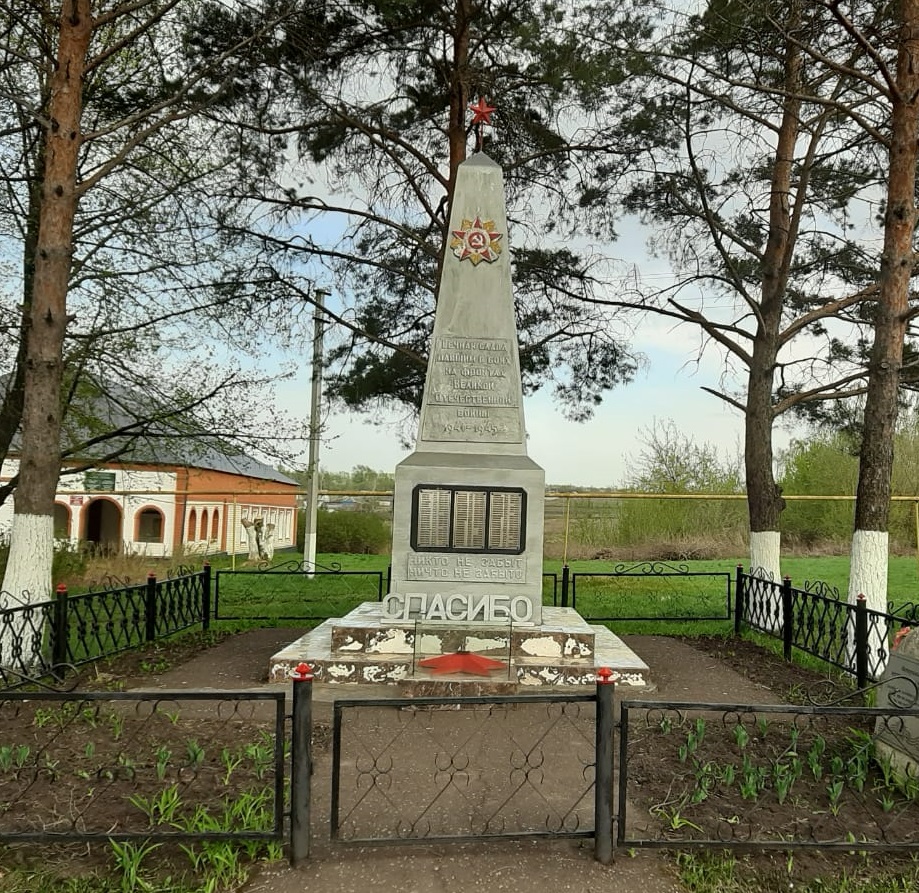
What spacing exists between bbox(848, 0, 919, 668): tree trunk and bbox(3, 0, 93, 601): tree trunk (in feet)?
24.7

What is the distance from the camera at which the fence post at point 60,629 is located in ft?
19.4

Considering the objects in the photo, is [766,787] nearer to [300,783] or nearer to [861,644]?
[300,783]

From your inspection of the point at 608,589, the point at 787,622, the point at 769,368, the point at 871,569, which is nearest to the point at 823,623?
the point at 787,622

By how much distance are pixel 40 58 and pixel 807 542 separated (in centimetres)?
1520

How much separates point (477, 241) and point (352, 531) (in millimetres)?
9868

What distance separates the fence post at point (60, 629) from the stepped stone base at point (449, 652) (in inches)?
66.6

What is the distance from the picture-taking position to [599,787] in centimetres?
297

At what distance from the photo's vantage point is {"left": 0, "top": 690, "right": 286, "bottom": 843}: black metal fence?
2.97m

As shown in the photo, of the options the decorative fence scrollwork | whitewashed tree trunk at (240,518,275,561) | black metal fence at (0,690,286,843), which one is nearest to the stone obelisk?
the decorative fence scrollwork

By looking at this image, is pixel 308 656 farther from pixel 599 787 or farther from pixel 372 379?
pixel 372 379

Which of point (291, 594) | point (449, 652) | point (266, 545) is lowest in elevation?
point (291, 594)

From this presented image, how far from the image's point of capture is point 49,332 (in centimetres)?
682

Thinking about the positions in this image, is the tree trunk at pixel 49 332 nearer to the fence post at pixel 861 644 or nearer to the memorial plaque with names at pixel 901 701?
the memorial plaque with names at pixel 901 701

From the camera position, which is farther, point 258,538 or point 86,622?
point 258,538
